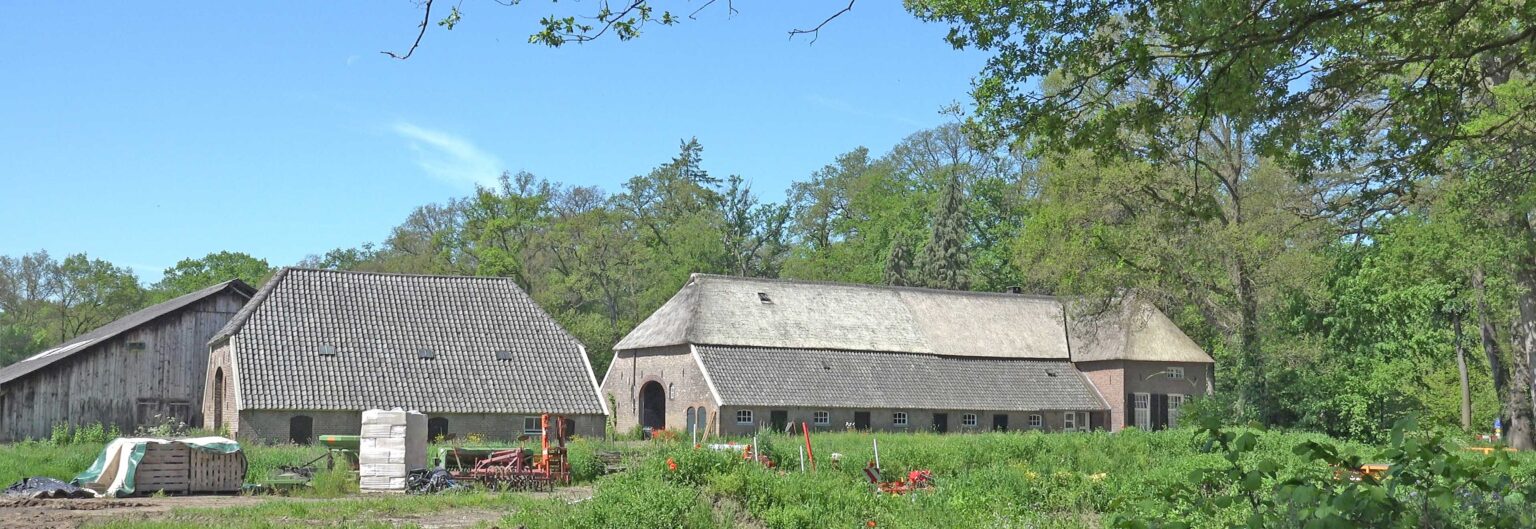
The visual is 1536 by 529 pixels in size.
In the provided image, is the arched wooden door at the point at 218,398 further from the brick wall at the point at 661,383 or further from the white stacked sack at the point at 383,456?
the white stacked sack at the point at 383,456

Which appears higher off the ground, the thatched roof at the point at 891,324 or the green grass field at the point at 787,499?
the thatched roof at the point at 891,324

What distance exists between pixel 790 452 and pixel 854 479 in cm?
461

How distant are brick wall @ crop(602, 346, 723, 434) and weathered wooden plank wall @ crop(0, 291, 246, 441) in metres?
12.7

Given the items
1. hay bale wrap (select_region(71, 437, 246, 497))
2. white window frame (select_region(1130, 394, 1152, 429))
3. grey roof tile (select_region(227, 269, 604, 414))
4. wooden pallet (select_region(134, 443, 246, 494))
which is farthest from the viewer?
white window frame (select_region(1130, 394, 1152, 429))

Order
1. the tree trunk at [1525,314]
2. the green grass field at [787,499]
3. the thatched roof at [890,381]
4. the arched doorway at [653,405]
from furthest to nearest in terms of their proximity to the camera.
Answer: the arched doorway at [653,405]
the thatched roof at [890,381]
the tree trunk at [1525,314]
the green grass field at [787,499]

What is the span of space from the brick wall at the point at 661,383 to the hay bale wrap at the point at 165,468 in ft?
60.3

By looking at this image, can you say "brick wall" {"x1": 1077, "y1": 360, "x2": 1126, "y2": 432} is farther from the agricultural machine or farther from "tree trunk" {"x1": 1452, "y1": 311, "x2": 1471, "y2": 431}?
the agricultural machine

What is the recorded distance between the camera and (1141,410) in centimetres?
4731

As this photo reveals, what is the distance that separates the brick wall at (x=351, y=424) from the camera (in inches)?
1242

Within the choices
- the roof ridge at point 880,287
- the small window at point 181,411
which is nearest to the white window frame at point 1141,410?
the roof ridge at point 880,287

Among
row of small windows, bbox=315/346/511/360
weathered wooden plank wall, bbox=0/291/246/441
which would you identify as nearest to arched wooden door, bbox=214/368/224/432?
row of small windows, bbox=315/346/511/360

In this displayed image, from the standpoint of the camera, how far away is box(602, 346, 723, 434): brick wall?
42.1 meters

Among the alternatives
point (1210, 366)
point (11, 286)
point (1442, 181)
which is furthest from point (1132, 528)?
point (11, 286)

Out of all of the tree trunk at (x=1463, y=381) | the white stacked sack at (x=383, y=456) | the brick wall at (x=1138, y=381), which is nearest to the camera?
the white stacked sack at (x=383, y=456)
